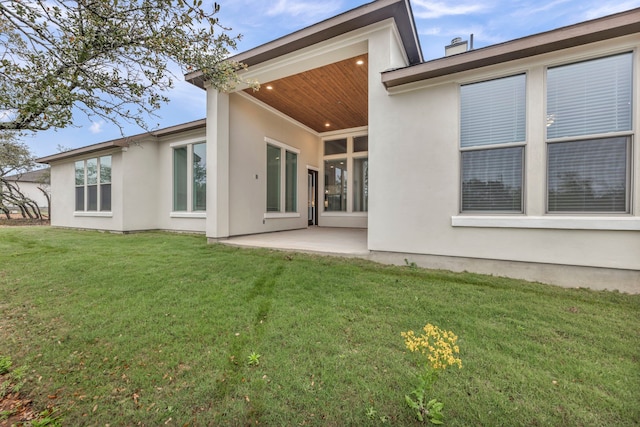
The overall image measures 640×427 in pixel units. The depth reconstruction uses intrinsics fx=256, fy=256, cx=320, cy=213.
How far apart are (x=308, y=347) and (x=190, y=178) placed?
25.9 ft

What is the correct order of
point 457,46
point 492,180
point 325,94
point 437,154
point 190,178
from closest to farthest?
point 492,180, point 437,154, point 457,46, point 325,94, point 190,178

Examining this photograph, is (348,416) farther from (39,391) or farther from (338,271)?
(338,271)

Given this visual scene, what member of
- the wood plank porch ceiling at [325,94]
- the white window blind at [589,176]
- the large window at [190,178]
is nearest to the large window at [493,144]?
the white window blind at [589,176]

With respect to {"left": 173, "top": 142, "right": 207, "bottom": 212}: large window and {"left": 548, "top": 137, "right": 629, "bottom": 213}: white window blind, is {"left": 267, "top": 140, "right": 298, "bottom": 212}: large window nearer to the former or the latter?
{"left": 173, "top": 142, "right": 207, "bottom": 212}: large window

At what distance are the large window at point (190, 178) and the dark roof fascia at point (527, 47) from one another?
6306 mm

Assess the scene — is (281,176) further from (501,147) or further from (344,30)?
(501,147)

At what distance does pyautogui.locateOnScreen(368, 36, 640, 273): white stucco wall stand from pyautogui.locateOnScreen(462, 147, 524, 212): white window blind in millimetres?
130

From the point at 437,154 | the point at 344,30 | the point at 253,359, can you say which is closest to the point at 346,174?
the point at 344,30

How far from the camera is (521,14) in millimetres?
6754

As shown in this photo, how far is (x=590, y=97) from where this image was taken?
11.4 feet

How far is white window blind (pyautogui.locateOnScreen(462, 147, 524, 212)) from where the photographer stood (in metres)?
3.90

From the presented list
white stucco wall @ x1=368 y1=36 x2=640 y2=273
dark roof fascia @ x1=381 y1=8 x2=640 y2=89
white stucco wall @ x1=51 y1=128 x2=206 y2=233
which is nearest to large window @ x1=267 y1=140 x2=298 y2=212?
white stucco wall @ x1=51 y1=128 x2=206 y2=233

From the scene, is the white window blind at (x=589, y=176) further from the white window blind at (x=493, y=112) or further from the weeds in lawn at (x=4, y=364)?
the weeds in lawn at (x=4, y=364)

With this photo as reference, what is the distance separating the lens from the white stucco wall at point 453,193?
135 inches
